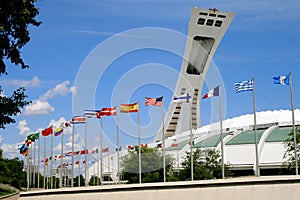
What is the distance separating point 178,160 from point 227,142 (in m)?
7.43

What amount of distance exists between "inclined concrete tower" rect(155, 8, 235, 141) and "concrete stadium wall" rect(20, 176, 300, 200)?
215ft

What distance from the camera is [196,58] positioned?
97625 mm

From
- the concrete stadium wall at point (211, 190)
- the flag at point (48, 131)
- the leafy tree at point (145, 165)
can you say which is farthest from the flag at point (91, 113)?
the leafy tree at point (145, 165)

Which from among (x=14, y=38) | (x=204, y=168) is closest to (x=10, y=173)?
(x=204, y=168)

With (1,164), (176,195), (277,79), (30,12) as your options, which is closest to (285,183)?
(176,195)

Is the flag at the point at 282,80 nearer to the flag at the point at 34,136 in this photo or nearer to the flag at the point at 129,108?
the flag at the point at 129,108

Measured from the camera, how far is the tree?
16609 millimetres

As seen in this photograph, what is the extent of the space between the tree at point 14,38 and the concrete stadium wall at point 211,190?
10.3m

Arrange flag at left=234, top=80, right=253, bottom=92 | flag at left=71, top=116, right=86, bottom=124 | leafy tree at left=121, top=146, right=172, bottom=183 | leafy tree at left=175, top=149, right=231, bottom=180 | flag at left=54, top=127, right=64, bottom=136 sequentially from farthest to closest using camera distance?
leafy tree at left=121, top=146, right=172, bottom=183, flag at left=54, top=127, right=64, bottom=136, leafy tree at left=175, top=149, right=231, bottom=180, flag at left=71, top=116, right=86, bottom=124, flag at left=234, top=80, right=253, bottom=92

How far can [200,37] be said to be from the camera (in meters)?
95.7

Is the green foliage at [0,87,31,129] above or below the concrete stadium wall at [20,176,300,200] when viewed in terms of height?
above

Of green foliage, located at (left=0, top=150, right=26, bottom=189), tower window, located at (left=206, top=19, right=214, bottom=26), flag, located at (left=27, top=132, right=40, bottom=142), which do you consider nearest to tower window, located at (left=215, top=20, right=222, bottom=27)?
tower window, located at (left=206, top=19, right=214, bottom=26)

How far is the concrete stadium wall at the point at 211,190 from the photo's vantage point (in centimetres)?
2125

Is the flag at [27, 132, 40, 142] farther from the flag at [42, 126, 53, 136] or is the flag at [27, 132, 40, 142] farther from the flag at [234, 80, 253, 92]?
the flag at [234, 80, 253, 92]
